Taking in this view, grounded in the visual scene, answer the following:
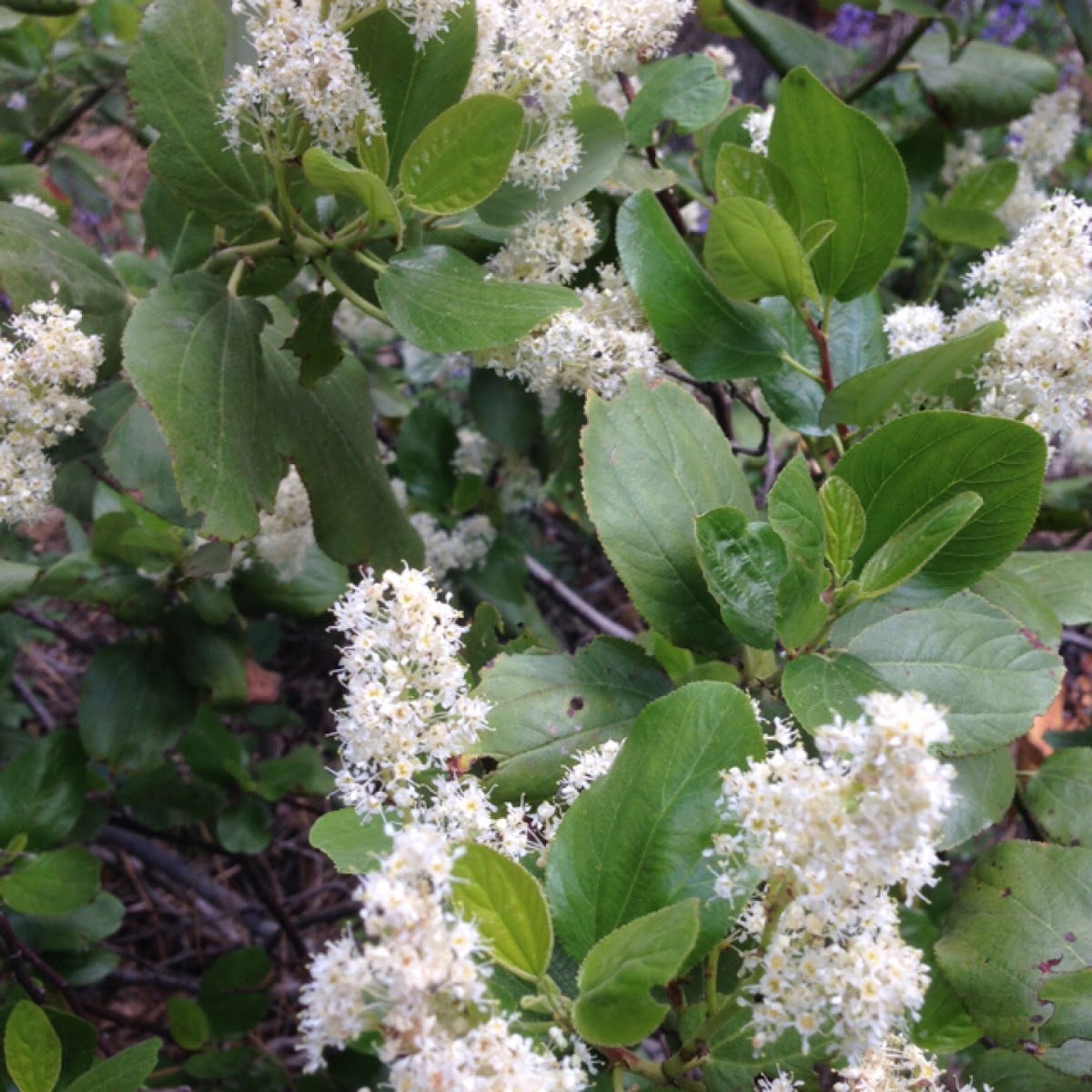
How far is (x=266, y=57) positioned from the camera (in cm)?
118

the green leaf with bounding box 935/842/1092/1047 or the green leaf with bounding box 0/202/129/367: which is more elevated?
the green leaf with bounding box 0/202/129/367

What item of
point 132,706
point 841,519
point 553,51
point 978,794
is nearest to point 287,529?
point 132,706

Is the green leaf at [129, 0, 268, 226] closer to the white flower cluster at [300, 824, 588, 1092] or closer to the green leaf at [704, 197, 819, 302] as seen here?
the green leaf at [704, 197, 819, 302]

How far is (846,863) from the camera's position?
2.35 feet

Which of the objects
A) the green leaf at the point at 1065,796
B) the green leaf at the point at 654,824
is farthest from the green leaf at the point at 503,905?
the green leaf at the point at 1065,796

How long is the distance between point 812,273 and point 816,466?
0.99ft

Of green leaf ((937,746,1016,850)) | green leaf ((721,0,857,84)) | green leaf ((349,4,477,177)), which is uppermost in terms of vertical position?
green leaf ((349,4,477,177))

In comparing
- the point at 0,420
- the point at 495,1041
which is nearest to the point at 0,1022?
the point at 0,420

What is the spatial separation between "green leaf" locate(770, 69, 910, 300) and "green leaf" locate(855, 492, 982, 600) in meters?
0.45

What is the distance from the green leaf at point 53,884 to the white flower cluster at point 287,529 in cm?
57

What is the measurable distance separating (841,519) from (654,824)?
1.24 feet

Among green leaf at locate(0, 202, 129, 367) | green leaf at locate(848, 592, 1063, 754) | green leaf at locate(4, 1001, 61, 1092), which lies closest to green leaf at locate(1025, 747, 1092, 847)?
green leaf at locate(848, 592, 1063, 754)

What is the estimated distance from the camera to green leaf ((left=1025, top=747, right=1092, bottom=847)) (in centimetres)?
152

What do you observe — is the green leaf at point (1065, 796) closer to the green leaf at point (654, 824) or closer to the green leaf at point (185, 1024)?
the green leaf at point (654, 824)
